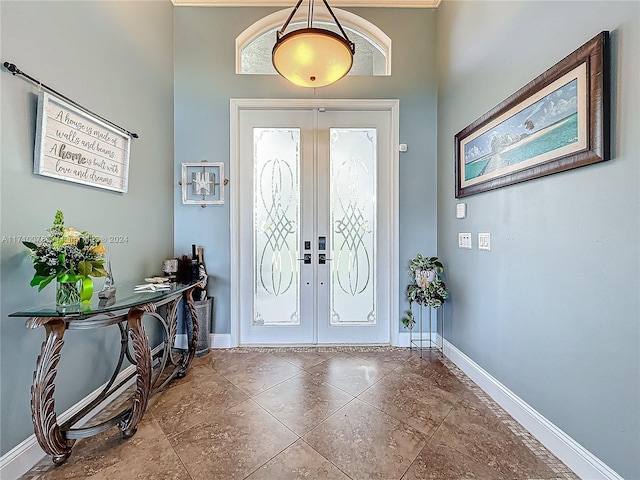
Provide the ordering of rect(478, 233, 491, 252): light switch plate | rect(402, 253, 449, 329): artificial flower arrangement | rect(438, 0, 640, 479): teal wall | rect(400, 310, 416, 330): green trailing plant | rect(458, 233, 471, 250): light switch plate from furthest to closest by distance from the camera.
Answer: rect(400, 310, 416, 330): green trailing plant
rect(402, 253, 449, 329): artificial flower arrangement
rect(458, 233, 471, 250): light switch plate
rect(478, 233, 491, 252): light switch plate
rect(438, 0, 640, 479): teal wall

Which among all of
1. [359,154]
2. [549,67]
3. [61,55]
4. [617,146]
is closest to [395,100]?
[359,154]

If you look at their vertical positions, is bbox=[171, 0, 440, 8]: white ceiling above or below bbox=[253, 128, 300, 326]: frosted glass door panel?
above

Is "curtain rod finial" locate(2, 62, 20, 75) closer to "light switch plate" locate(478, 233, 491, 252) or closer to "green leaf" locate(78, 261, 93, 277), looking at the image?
"green leaf" locate(78, 261, 93, 277)

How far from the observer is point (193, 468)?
131cm

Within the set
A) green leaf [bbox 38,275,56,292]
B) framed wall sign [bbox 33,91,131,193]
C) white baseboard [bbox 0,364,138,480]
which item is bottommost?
white baseboard [bbox 0,364,138,480]

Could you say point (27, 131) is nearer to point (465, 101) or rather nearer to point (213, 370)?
point (213, 370)

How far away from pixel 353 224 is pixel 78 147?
2.27 meters

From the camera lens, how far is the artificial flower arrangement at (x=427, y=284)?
2.38m

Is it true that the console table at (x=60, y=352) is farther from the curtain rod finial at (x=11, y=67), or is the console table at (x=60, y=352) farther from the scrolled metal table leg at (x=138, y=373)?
the curtain rod finial at (x=11, y=67)

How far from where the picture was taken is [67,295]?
141 centimetres

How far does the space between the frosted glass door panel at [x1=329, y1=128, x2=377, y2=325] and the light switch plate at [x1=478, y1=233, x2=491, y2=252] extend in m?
1.01

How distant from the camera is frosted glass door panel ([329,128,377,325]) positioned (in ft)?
9.00

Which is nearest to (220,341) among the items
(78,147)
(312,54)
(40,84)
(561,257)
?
(78,147)

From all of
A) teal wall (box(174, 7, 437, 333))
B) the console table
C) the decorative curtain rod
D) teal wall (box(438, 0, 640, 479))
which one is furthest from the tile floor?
the decorative curtain rod
